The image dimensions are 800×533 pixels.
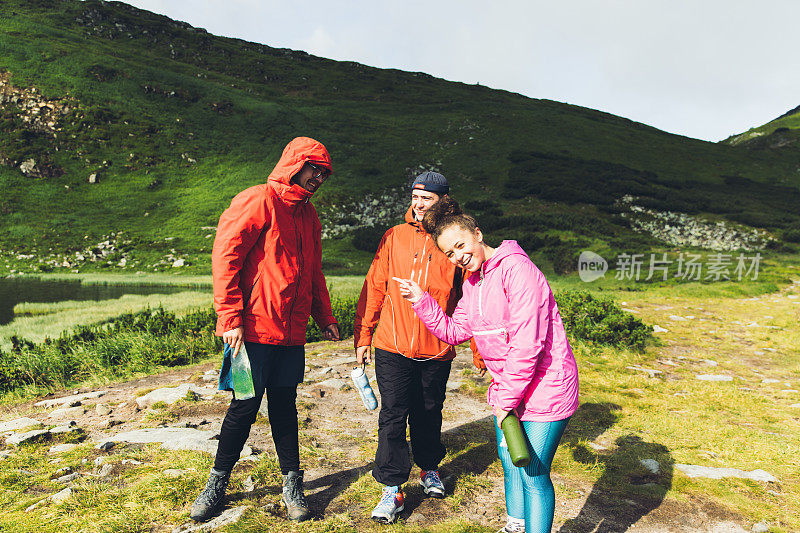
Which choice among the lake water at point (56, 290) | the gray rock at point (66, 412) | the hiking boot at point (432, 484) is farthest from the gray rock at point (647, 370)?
the lake water at point (56, 290)

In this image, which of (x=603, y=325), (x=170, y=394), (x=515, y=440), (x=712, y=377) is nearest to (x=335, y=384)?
(x=170, y=394)

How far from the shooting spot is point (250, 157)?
41.8m

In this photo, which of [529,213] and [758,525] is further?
[529,213]

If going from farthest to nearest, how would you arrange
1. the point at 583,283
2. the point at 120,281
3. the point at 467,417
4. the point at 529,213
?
the point at 529,213, the point at 120,281, the point at 583,283, the point at 467,417

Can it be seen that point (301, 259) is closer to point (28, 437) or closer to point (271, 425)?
point (271, 425)

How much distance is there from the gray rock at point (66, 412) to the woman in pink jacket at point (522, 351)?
5434mm

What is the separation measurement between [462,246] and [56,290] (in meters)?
19.9

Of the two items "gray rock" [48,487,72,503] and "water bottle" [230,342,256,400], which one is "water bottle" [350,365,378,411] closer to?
"water bottle" [230,342,256,400]

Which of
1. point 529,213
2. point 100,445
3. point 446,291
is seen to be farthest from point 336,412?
point 529,213

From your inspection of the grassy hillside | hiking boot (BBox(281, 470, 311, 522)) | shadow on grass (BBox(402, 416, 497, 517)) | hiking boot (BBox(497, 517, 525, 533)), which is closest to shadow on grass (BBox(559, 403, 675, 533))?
hiking boot (BBox(497, 517, 525, 533))

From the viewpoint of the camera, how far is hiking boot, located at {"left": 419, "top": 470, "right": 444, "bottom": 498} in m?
4.11

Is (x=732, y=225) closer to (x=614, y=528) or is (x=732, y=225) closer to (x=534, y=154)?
(x=534, y=154)

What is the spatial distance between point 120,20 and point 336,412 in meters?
82.1

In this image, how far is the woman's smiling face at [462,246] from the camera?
9.86 ft
